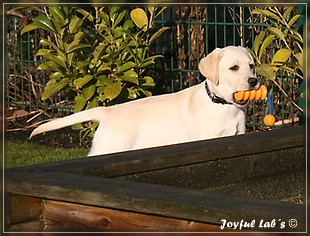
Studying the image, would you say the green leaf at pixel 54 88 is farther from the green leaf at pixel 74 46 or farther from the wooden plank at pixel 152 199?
the wooden plank at pixel 152 199

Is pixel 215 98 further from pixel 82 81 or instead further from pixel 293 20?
pixel 82 81

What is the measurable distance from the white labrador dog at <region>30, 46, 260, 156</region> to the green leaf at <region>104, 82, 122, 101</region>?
194 centimetres

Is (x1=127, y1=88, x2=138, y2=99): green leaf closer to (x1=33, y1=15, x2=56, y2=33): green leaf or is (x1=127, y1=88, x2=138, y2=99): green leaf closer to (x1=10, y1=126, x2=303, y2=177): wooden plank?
(x1=33, y1=15, x2=56, y2=33): green leaf

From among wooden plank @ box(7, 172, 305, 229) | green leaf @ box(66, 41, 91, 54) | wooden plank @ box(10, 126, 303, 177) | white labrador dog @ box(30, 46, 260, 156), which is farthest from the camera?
green leaf @ box(66, 41, 91, 54)

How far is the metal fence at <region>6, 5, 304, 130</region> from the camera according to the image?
8.14 metres

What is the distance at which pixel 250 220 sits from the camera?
3102mm

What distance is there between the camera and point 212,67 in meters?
5.73

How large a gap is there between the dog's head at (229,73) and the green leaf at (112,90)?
196 centimetres

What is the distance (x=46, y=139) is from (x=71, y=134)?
0.22m

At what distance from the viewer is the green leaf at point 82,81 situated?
779 cm

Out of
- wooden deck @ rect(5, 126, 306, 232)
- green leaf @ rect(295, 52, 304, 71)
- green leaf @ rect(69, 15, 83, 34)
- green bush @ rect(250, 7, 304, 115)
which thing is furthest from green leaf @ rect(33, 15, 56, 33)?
wooden deck @ rect(5, 126, 306, 232)

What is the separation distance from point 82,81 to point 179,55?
1.18 meters

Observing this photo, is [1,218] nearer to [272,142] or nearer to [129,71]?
[272,142]

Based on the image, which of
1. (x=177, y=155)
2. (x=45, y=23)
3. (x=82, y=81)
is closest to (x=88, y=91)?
(x=82, y=81)
